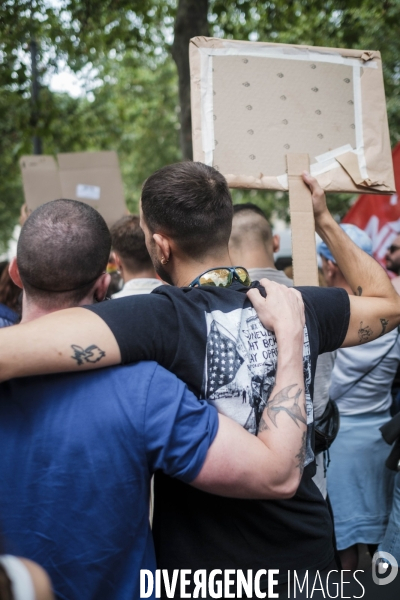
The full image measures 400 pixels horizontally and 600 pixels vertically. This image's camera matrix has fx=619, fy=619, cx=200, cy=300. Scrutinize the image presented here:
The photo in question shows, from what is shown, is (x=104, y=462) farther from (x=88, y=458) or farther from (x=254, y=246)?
(x=254, y=246)

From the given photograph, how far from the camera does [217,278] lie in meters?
1.88

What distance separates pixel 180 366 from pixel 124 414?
0.69 ft

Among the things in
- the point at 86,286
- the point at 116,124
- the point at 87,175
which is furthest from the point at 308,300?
the point at 116,124

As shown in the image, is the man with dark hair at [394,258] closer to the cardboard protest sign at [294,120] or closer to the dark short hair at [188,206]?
the cardboard protest sign at [294,120]

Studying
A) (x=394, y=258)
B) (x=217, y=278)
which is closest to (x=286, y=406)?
(x=217, y=278)

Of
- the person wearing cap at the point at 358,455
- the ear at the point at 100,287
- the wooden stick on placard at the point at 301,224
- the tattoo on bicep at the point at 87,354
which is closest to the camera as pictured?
the tattoo on bicep at the point at 87,354

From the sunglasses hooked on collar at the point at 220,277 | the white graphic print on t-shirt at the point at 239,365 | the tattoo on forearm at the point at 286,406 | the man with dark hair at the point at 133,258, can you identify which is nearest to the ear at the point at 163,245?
the sunglasses hooked on collar at the point at 220,277

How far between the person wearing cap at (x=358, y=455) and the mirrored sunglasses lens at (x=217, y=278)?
170 centimetres

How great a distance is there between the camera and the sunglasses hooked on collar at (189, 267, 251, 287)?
6.14 feet

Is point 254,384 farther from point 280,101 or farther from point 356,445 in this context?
point 356,445

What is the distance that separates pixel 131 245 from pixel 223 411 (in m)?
2.06

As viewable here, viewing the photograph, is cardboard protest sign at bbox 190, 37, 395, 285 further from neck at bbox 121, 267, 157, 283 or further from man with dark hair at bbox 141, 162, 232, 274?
neck at bbox 121, 267, 157, 283

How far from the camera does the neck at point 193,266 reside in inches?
75.1

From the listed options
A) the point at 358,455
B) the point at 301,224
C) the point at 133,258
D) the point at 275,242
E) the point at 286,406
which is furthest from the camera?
the point at 133,258
